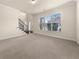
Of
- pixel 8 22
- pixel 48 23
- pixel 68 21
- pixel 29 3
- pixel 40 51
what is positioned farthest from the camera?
pixel 48 23

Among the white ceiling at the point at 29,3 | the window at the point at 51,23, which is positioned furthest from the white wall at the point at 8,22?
the window at the point at 51,23

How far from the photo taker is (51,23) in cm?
605

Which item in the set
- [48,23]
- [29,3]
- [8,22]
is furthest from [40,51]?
[48,23]

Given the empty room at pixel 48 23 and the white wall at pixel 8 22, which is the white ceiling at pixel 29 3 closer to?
the empty room at pixel 48 23

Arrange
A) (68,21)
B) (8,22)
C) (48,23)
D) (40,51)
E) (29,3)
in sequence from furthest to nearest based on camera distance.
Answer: (48,23) → (8,22) → (29,3) → (68,21) → (40,51)

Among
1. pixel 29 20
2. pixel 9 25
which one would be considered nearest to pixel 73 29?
pixel 9 25

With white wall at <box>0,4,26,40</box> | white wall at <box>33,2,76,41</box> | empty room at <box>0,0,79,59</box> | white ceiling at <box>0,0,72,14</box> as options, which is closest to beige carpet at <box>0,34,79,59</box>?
empty room at <box>0,0,79,59</box>

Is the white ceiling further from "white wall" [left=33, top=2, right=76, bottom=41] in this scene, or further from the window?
the window

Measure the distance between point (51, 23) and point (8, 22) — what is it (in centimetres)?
371

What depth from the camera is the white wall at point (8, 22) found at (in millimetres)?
4582

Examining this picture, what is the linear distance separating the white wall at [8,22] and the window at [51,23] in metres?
2.85

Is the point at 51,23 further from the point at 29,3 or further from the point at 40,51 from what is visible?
the point at 40,51

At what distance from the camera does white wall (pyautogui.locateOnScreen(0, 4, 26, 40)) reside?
458cm

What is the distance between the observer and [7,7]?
5.04 meters
